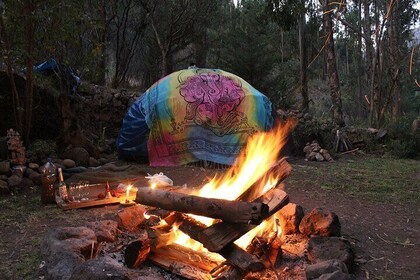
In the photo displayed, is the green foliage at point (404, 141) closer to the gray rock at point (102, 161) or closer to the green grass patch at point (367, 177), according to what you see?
the green grass patch at point (367, 177)

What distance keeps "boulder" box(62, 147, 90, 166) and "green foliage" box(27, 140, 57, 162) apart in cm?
23

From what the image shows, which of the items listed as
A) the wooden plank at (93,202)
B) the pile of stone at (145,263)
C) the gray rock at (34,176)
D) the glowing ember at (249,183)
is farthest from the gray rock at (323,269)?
the gray rock at (34,176)

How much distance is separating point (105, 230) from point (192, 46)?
45.6 ft

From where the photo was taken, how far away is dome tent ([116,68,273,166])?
24.9 ft

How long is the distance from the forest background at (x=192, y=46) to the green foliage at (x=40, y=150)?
0.81ft

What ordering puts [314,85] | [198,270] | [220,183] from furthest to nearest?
[314,85] → [220,183] → [198,270]

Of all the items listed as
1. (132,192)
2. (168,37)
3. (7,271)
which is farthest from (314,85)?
(7,271)

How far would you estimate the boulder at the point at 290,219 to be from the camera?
3.42 metres

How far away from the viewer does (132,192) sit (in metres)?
5.03

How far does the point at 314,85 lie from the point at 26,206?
3108 centimetres

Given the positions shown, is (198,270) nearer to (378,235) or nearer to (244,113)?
(378,235)

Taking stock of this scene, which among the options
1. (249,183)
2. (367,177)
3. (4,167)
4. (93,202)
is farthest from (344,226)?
(4,167)

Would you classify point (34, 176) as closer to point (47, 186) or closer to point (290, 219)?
point (47, 186)

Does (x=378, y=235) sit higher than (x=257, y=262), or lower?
lower
